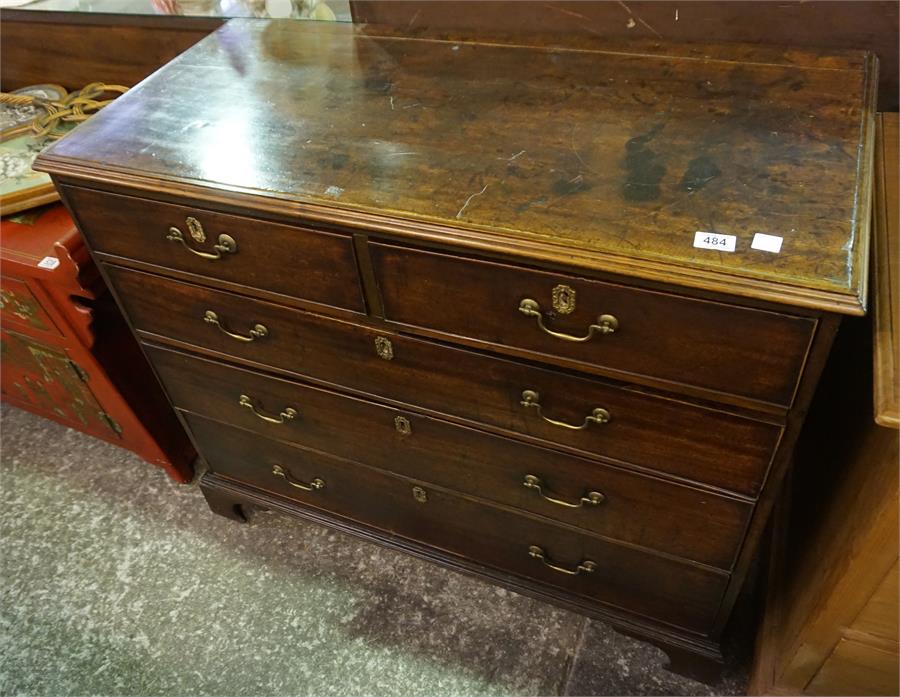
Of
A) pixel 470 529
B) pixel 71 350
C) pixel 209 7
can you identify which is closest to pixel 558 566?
pixel 470 529

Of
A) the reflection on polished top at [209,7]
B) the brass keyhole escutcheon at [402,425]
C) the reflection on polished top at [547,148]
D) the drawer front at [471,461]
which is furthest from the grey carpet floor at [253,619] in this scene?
the reflection on polished top at [209,7]

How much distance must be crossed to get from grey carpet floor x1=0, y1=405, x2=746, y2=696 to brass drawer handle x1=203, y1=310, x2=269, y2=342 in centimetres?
66

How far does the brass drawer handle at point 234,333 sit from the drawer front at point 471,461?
101 mm

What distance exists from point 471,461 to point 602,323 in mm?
408

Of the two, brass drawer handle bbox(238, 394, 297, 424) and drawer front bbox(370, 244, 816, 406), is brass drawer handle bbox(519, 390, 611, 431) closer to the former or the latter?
drawer front bbox(370, 244, 816, 406)

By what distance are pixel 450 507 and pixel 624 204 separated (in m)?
0.67

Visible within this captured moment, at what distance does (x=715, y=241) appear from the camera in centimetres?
75

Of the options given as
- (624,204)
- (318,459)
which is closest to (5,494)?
(318,459)

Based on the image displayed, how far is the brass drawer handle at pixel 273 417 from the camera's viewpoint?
123cm

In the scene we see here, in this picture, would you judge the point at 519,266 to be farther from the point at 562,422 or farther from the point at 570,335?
the point at 562,422

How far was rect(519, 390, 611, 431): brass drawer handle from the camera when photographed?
0.93 m

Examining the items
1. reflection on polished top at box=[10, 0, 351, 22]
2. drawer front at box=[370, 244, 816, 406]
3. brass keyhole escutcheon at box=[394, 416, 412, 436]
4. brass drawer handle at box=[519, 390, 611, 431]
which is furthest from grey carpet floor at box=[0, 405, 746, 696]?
reflection on polished top at box=[10, 0, 351, 22]

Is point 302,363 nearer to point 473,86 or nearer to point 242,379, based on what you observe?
point 242,379

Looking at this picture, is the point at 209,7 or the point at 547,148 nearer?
the point at 547,148
